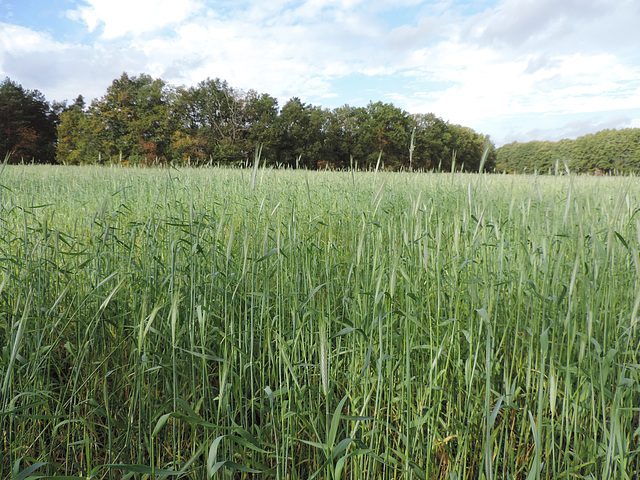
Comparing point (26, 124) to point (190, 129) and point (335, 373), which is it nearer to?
point (190, 129)

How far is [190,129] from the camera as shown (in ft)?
96.5

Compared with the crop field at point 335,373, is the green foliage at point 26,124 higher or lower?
higher

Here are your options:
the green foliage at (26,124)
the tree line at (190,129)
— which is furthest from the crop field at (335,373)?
the green foliage at (26,124)

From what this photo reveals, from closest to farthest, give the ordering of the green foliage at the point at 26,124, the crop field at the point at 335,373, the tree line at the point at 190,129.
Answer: the crop field at the point at 335,373
the tree line at the point at 190,129
the green foliage at the point at 26,124

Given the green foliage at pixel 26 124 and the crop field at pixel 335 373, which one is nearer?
the crop field at pixel 335 373

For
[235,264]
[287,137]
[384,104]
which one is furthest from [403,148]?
[235,264]

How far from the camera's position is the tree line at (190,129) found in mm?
27219

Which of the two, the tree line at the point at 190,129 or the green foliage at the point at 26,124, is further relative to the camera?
the green foliage at the point at 26,124

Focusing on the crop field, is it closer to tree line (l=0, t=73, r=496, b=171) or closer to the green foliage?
tree line (l=0, t=73, r=496, b=171)

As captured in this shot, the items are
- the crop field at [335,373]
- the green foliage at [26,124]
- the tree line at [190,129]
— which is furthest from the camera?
the green foliage at [26,124]

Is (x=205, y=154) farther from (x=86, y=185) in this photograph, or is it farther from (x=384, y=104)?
(x=86, y=185)

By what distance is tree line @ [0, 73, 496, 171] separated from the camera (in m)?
27.2

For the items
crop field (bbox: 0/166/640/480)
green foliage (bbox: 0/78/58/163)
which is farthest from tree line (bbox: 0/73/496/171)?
crop field (bbox: 0/166/640/480)

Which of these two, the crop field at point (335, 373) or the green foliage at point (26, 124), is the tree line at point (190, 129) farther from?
the crop field at point (335, 373)
